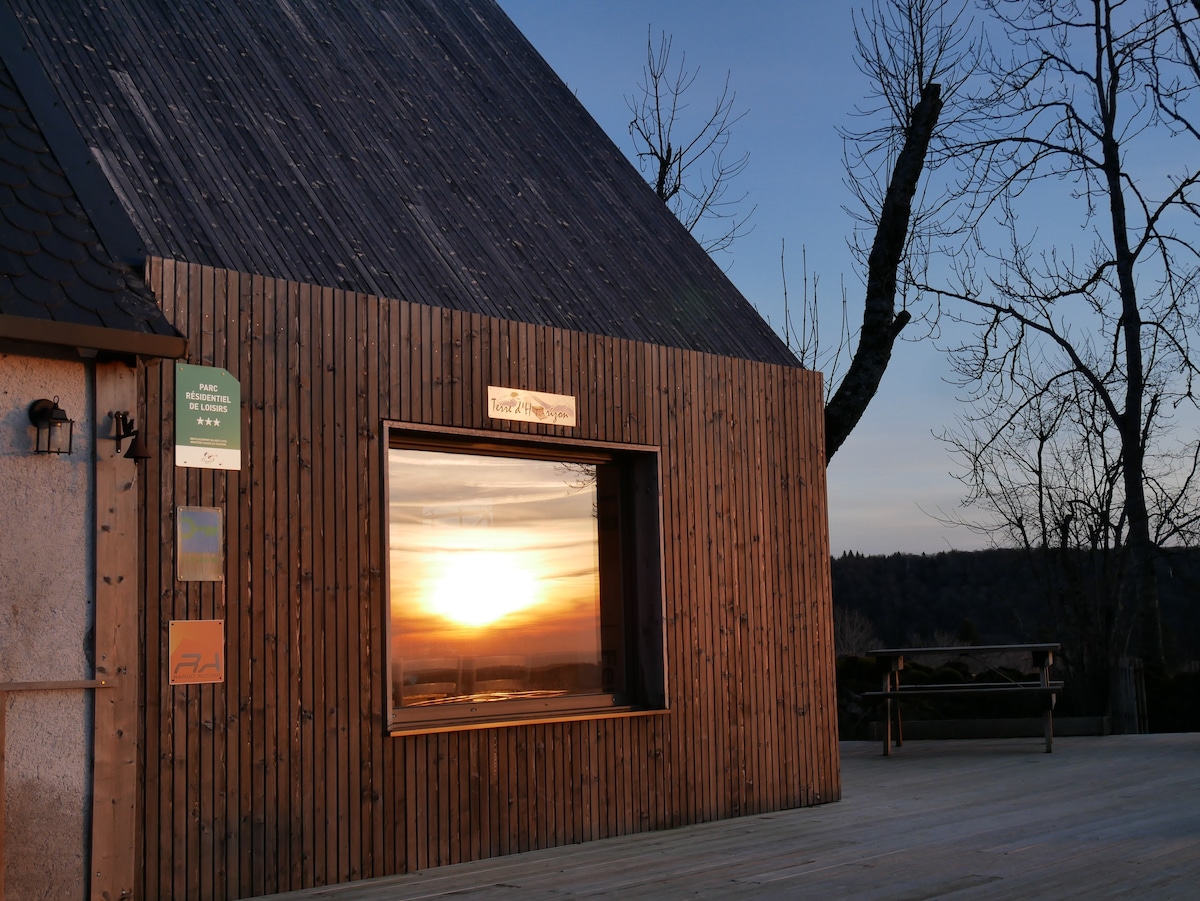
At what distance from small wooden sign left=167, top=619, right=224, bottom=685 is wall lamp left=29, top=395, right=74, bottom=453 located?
876mm

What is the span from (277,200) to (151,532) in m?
2.09

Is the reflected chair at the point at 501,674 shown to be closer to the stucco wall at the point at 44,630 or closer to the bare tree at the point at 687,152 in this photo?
the stucco wall at the point at 44,630

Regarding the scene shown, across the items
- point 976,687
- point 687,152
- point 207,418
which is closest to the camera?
point 207,418

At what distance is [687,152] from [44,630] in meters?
13.7

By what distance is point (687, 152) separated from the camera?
56.7 ft

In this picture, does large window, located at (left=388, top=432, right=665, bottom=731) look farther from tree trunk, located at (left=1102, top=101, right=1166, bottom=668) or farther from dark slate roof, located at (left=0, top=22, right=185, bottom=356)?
tree trunk, located at (left=1102, top=101, right=1166, bottom=668)

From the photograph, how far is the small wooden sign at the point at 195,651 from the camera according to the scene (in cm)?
530

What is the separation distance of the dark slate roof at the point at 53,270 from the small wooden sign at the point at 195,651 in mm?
1145

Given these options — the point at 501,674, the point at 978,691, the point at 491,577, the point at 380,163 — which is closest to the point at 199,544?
the point at 491,577

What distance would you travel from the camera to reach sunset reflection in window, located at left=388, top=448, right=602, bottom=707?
652cm

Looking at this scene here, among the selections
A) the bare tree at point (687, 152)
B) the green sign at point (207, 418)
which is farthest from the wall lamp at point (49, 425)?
the bare tree at point (687, 152)

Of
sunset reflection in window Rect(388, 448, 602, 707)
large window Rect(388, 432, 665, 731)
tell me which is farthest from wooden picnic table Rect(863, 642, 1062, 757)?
sunset reflection in window Rect(388, 448, 602, 707)

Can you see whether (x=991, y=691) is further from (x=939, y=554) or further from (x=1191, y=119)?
(x=939, y=554)

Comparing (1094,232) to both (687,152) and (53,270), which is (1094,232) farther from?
(53,270)
